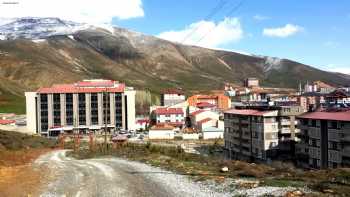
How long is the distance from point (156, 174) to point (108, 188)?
5.00m

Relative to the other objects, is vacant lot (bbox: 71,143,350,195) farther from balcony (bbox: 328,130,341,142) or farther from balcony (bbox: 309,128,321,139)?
balcony (bbox: 309,128,321,139)

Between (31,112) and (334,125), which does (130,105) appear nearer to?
(31,112)

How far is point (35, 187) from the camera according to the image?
2456cm

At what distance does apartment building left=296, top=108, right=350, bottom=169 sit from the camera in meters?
64.9

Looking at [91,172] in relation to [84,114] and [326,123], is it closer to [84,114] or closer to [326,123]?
[326,123]

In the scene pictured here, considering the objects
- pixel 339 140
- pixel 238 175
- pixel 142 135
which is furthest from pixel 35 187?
pixel 142 135

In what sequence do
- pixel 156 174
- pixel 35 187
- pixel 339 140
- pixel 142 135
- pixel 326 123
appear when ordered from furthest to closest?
pixel 142 135 < pixel 326 123 < pixel 339 140 < pixel 156 174 < pixel 35 187

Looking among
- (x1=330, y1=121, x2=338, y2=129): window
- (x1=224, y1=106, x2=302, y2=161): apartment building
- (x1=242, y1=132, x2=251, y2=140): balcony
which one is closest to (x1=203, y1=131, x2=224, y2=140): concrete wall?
(x1=242, y1=132, x2=251, y2=140): balcony

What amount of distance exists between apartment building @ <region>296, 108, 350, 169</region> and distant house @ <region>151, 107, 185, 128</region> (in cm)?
6724

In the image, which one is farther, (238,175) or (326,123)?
(326,123)

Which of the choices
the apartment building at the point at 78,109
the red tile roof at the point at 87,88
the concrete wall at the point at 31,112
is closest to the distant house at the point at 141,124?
the apartment building at the point at 78,109

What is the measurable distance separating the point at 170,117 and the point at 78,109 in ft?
A: 97.2

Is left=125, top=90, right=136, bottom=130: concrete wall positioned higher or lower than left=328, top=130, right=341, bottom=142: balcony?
higher

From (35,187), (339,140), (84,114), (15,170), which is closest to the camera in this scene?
(35,187)
